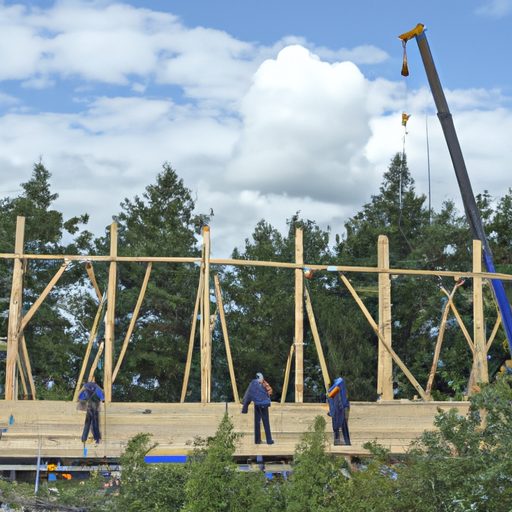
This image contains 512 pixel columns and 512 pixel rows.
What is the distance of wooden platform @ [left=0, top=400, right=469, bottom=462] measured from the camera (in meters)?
15.9

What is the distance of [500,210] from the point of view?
31.9 m

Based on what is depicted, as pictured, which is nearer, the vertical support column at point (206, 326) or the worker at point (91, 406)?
the worker at point (91, 406)

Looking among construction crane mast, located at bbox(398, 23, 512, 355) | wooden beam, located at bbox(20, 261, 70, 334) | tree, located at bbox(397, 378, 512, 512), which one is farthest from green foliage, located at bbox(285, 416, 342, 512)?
wooden beam, located at bbox(20, 261, 70, 334)

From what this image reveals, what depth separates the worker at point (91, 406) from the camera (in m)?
15.9

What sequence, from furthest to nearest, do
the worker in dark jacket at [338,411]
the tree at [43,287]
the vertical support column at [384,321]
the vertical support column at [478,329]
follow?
the tree at [43,287]
the vertical support column at [478,329]
the vertical support column at [384,321]
the worker in dark jacket at [338,411]

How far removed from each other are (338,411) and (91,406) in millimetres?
4497

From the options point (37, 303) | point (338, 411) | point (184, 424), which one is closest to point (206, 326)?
point (184, 424)

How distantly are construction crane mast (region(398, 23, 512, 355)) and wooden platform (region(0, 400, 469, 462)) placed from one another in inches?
87.5

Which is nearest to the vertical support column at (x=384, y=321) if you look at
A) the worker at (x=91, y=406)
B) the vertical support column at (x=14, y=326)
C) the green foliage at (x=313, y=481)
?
the worker at (x=91, y=406)

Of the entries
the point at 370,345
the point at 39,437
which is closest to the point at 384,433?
the point at 39,437

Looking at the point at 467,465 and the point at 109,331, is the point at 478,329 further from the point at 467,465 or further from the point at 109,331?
the point at 467,465

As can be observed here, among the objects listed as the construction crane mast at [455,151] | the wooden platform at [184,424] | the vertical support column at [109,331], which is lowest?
the wooden platform at [184,424]

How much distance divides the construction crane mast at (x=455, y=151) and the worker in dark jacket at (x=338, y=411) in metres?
3.96

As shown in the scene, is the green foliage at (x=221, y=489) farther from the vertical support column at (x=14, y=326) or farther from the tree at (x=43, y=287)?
the tree at (x=43, y=287)
